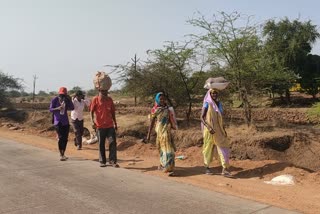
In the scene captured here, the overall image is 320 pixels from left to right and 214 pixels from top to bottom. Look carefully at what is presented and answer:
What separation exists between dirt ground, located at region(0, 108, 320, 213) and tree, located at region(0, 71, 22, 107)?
1057 centimetres

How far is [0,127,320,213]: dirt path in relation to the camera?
6391 millimetres

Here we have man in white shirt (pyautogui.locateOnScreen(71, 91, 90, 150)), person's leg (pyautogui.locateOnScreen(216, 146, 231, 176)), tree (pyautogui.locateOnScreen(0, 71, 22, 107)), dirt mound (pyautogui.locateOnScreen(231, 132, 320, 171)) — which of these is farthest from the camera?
tree (pyautogui.locateOnScreen(0, 71, 22, 107))

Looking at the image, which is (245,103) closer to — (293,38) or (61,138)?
(61,138)

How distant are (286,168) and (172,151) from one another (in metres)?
2.29

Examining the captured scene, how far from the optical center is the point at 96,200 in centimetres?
620

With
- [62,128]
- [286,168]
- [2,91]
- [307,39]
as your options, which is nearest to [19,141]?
[62,128]

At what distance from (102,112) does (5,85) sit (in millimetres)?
19992

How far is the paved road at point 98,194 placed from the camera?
5.76 m

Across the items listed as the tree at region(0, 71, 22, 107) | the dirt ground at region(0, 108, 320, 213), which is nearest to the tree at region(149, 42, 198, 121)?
the dirt ground at region(0, 108, 320, 213)

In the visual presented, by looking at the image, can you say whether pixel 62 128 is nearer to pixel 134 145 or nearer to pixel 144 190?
pixel 134 145

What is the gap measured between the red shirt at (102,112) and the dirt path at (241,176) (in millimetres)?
1054

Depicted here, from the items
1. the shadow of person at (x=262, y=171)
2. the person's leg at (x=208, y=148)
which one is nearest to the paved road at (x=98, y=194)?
the person's leg at (x=208, y=148)

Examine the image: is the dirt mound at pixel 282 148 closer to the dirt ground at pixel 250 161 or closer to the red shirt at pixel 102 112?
the dirt ground at pixel 250 161

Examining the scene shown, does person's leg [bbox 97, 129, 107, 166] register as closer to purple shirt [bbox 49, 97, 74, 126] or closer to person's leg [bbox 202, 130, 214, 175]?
purple shirt [bbox 49, 97, 74, 126]
